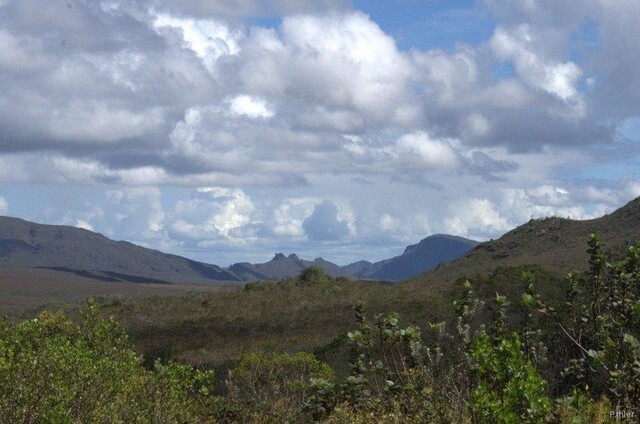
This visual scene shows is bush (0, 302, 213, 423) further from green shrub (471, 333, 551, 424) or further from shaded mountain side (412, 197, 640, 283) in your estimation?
shaded mountain side (412, 197, 640, 283)

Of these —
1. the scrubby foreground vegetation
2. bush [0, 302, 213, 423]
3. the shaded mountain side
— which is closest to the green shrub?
the scrubby foreground vegetation

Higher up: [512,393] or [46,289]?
[46,289]

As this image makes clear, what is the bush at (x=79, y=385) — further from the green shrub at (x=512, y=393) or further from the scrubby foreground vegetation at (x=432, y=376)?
the green shrub at (x=512, y=393)

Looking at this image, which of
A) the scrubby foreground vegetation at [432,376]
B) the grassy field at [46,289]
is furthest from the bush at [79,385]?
the grassy field at [46,289]

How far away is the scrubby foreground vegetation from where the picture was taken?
19.7ft

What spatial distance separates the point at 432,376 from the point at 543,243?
64.9 meters

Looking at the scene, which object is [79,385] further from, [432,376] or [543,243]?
[543,243]

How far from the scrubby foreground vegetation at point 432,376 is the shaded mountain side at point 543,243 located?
46544 mm

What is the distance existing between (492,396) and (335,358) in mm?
18993

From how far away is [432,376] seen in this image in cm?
816

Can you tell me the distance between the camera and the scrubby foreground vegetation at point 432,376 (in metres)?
6.00

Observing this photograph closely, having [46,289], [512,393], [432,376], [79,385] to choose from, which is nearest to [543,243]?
[79,385]

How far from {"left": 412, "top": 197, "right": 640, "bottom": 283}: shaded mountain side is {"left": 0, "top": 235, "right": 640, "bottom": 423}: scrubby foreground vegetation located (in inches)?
1832

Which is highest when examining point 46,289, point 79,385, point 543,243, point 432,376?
point 543,243
